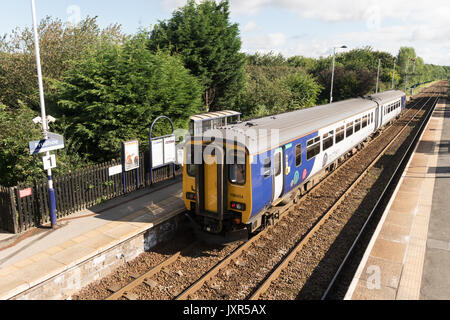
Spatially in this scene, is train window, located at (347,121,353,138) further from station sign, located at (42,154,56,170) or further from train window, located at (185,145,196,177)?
station sign, located at (42,154,56,170)

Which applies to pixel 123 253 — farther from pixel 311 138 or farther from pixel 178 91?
pixel 178 91

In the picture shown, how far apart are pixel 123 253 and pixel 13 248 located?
9.07 ft

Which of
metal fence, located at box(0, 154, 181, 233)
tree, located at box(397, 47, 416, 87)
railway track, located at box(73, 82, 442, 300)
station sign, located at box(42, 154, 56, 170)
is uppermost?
tree, located at box(397, 47, 416, 87)

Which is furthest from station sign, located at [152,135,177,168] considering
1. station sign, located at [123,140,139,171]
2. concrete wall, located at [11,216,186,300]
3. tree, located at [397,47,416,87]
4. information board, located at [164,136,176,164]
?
tree, located at [397,47,416,87]

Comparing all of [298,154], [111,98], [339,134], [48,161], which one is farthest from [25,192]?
[339,134]

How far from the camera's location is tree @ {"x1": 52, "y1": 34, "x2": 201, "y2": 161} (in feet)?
44.8

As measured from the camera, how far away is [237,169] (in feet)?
26.9

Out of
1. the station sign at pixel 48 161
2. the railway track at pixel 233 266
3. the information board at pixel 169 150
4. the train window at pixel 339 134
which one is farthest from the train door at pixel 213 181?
the train window at pixel 339 134

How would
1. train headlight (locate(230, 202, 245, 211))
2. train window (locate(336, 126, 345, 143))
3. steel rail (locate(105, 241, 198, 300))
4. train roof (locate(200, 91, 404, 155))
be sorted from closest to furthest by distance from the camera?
steel rail (locate(105, 241, 198, 300))
train headlight (locate(230, 202, 245, 211))
train roof (locate(200, 91, 404, 155))
train window (locate(336, 126, 345, 143))

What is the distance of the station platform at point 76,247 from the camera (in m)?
6.90

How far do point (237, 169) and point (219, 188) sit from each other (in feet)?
2.25

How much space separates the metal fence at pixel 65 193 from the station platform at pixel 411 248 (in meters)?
8.71

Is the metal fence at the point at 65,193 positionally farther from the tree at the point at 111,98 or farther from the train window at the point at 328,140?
the train window at the point at 328,140

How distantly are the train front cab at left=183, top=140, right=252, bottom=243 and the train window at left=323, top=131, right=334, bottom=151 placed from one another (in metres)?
5.96
